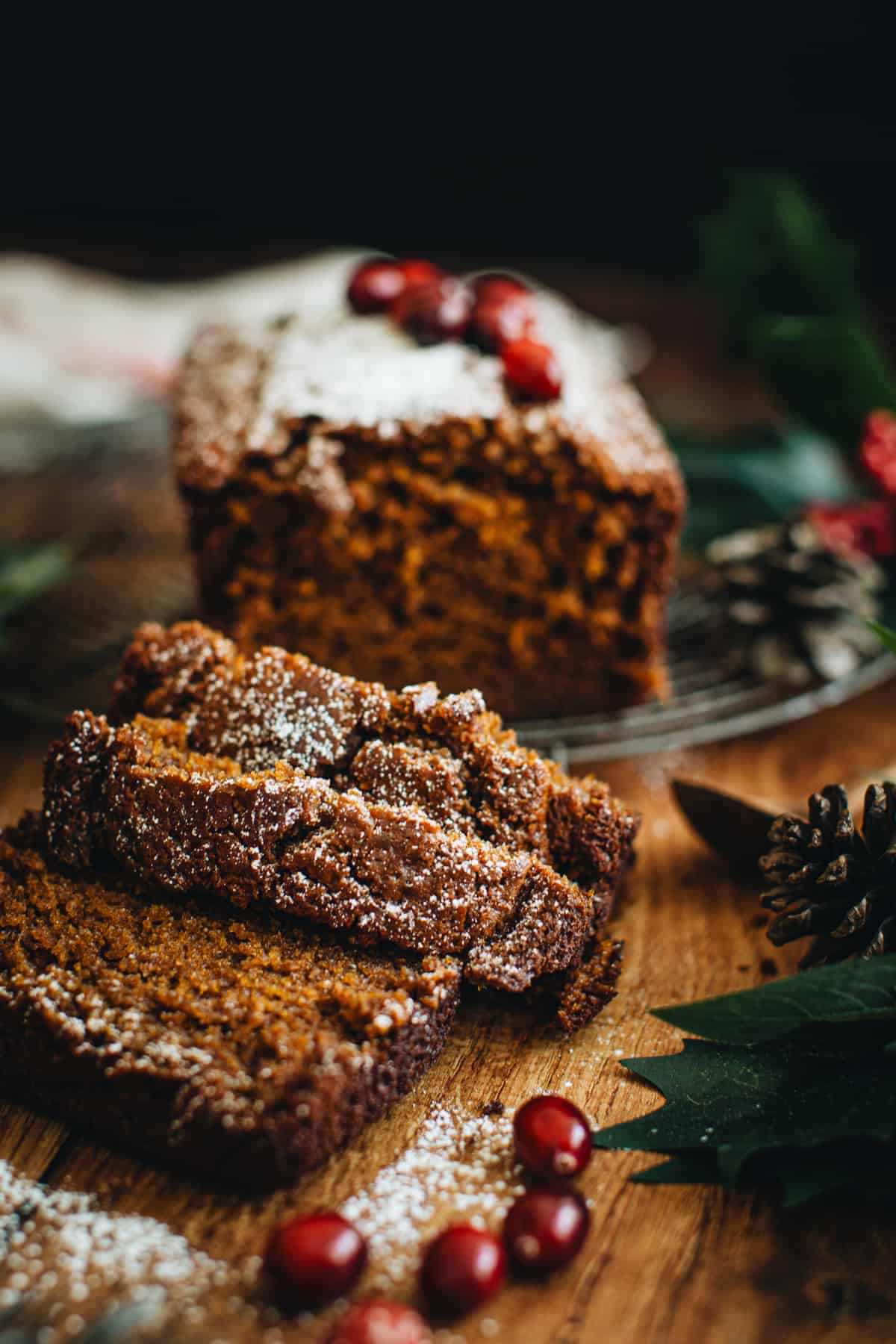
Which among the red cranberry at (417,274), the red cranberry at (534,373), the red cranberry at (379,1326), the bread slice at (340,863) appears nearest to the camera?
the red cranberry at (379,1326)

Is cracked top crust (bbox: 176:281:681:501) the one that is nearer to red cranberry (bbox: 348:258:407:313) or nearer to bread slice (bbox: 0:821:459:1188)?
red cranberry (bbox: 348:258:407:313)

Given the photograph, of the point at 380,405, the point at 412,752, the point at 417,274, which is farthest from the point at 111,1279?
the point at 417,274

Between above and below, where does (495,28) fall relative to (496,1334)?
above

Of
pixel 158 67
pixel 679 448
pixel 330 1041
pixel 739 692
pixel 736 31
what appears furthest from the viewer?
pixel 158 67

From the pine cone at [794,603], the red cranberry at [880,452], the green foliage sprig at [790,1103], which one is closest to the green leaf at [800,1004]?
the green foliage sprig at [790,1103]

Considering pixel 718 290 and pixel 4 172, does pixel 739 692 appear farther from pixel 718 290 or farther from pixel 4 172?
pixel 4 172

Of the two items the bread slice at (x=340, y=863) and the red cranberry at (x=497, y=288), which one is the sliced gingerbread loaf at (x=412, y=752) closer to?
the bread slice at (x=340, y=863)

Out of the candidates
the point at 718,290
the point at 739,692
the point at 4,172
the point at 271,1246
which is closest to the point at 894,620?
the point at 739,692

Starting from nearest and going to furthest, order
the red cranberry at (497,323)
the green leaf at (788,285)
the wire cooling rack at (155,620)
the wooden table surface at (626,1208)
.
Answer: the wooden table surface at (626,1208) → the wire cooling rack at (155,620) → the red cranberry at (497,323) → the green leaf at (788,285)
